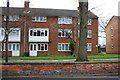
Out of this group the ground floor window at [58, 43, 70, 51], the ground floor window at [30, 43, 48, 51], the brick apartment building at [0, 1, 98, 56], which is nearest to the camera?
the brick apartment building at [0, 1, 98, 56]

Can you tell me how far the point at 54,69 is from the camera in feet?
39.0

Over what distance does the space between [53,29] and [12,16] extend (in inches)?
338

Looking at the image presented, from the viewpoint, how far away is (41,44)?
4009 centimetres

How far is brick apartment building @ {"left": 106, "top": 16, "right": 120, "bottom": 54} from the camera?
Answer: 48.8 m

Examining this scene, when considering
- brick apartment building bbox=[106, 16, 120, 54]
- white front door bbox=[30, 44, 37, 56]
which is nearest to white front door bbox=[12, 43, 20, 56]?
white front door bbox=[30, 44, 37, 56]

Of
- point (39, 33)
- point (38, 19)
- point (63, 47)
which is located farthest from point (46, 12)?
point (63, 47)

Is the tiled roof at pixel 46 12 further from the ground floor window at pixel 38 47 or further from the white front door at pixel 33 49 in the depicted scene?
the white front door at pixel 33 49

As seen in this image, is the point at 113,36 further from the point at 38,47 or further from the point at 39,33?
the point at 38,47

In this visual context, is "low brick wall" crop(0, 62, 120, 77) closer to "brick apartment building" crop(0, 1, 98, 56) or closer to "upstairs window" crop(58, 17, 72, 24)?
"brick apartment building" crop(0, 1, 98, 56)

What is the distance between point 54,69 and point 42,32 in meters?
28.8

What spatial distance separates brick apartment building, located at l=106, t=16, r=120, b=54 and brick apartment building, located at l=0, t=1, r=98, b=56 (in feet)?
28.6

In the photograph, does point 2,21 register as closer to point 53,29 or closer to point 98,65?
point 53,29

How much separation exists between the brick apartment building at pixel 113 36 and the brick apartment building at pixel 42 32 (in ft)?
28.6

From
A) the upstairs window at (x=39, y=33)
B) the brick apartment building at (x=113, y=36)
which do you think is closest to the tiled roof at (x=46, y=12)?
the upstairs window at (x=39, y=33)
